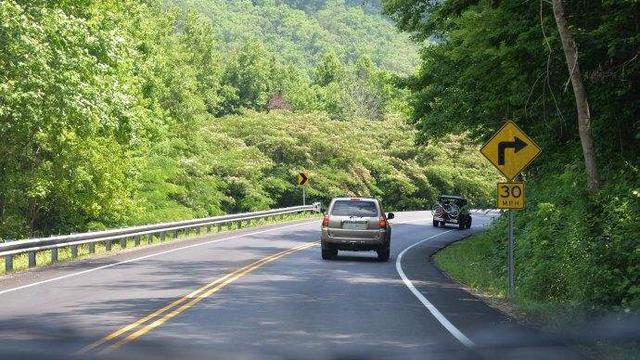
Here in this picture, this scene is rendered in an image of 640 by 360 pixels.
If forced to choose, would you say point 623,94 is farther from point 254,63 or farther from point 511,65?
point 254,63

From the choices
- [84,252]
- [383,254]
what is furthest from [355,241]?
[84,252]

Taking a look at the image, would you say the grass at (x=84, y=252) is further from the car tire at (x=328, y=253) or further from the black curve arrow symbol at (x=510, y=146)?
the black curve arrow symbol at (x=510, y=146)

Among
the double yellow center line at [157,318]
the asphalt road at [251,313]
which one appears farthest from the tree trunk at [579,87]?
the double yellow center line at [157,318]

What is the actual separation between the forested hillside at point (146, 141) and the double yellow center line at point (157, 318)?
898cm

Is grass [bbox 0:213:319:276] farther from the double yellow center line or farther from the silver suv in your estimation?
the silver suv

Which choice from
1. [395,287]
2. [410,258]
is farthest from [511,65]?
[410,258]

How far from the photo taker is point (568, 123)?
23.4m

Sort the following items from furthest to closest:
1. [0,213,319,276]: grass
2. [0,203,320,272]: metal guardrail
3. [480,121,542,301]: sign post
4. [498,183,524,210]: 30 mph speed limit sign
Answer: [0,213,319,276]: grass < [0,203,320,272]: metal guardrail < [480,121,542,301]: sign post < [498,183,524,210]: 30 mph speed limit sign

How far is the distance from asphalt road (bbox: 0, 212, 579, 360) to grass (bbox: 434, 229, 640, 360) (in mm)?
437

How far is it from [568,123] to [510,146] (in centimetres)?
560

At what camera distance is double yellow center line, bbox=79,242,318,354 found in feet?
36.2

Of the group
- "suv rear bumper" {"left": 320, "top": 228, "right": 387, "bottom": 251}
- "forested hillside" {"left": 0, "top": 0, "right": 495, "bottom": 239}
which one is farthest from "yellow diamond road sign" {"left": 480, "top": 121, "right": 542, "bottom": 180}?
"forested hillside" {"left": 0, "top": 0, "right": 495, "bottom": 239}

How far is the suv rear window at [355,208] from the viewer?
28.3 meters

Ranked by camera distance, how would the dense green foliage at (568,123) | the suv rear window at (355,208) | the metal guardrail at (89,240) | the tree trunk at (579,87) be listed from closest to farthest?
the dense green foliage at (568,123) → the tree trunk at (579,87) → the metal guardrail at (89,240) → the suv rear window at (355,208)
